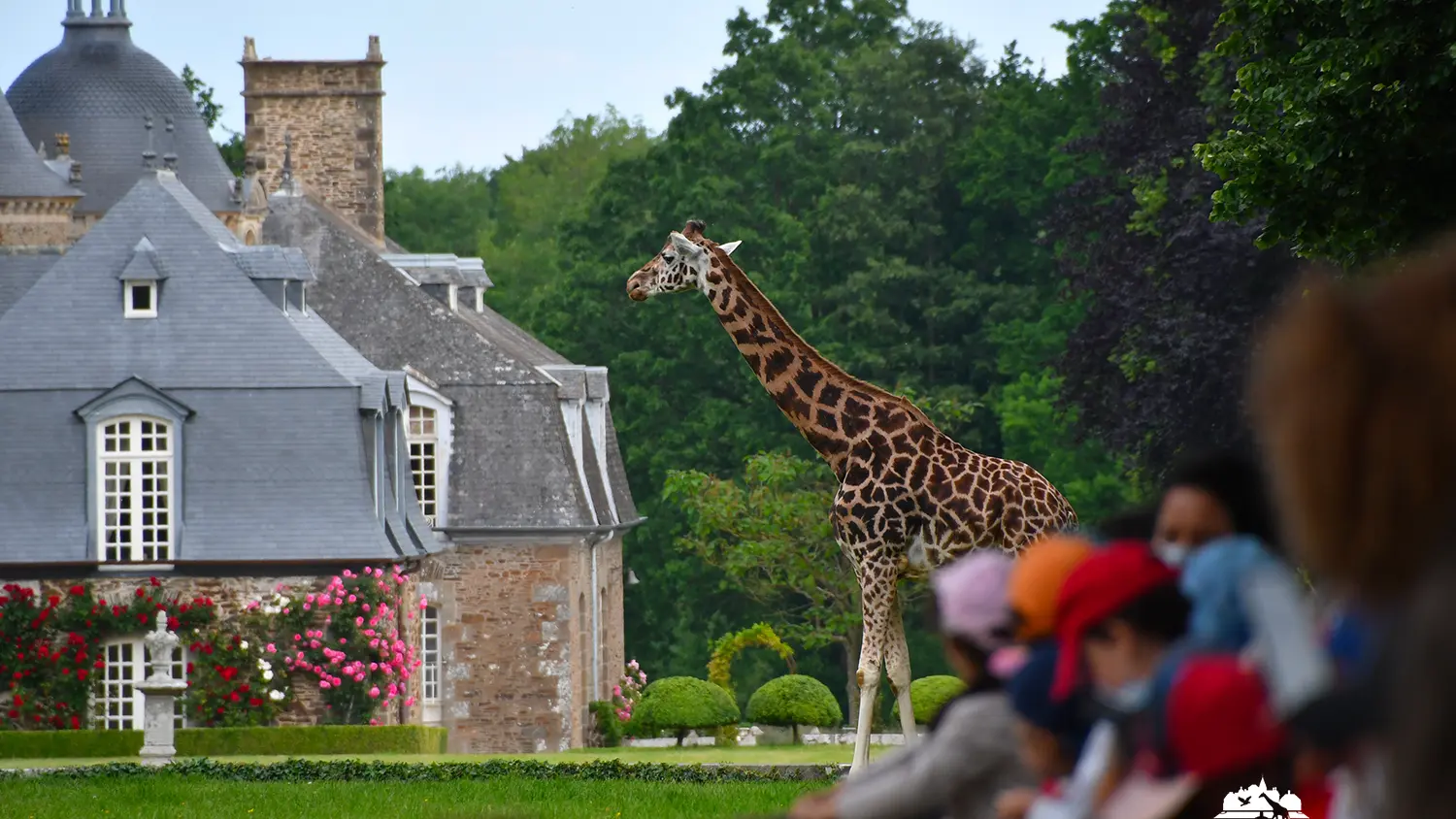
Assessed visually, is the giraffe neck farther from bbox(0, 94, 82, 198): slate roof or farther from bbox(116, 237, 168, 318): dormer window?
bbox(0, 94, 82, 198): slate roof

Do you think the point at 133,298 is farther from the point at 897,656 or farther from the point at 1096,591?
the point at 1096,591

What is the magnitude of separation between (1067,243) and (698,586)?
1489 cm

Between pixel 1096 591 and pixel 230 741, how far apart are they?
22.9 metres

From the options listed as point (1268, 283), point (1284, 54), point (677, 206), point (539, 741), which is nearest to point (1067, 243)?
point (1268, 283)

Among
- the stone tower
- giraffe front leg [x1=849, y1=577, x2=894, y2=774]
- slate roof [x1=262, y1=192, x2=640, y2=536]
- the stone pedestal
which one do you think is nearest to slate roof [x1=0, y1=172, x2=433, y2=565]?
slate roof [x1=262, y1=192, x2=640, y2=536]

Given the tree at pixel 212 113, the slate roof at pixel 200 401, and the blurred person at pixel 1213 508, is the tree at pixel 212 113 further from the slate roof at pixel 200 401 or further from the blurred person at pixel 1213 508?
the blurred person at pixel 1213 508

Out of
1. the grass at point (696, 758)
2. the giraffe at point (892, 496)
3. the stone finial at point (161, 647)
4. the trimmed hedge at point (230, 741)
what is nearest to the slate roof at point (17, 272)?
the stone finial at point (161, 647)

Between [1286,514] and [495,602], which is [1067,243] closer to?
[495,602]

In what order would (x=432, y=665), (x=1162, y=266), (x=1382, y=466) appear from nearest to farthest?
1. (x=1382, y=466)
2. (x=1162, y=266)
3. (x=432, y=665)

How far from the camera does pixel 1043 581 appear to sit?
4594 mm

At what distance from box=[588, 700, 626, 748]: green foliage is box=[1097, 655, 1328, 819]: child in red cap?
3388 cm

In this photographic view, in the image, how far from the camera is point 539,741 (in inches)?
1425

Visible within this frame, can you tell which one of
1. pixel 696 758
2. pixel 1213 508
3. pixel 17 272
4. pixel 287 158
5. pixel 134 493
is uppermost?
pixel 287 158

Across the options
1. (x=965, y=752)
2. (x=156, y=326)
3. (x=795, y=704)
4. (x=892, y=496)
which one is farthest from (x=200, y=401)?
(x=965, y=752)
